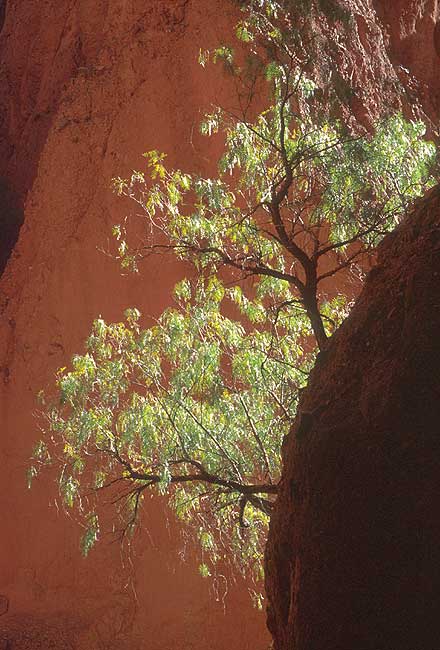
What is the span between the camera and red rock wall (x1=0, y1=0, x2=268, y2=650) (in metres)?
10.1

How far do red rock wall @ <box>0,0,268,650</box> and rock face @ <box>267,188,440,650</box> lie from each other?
5409 mm

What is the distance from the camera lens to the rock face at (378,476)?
3721 mm

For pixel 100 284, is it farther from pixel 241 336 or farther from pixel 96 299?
pixel 241 336

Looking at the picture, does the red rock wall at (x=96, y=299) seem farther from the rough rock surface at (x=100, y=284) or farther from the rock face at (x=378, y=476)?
the rock face at (x=378, y=476)

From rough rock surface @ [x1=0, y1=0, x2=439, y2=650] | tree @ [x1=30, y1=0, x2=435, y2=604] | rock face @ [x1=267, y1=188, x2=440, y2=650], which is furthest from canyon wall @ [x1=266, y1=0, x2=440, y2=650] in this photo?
rough rock surface @ [x1=0, y1=0, x2=439, y2=650]

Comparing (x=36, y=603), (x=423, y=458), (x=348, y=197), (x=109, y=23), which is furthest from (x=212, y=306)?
(x=109, y=23)

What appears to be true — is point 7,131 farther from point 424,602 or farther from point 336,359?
point 424,602

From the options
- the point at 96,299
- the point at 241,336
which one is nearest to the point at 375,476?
the point at 241,336

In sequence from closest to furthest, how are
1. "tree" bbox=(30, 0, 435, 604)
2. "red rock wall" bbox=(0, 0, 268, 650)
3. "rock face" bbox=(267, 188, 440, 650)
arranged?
"rock face" bbox=(267, 188, 440, 650)
"tree" bbox=(30, 0, 435, 604)
"red rock wall" bbox=(0, 0, 268, 650)

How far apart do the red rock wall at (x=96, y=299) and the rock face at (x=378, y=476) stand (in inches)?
213

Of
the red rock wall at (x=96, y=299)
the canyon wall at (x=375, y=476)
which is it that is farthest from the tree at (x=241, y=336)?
the red rock wall at (x=96, y=299)

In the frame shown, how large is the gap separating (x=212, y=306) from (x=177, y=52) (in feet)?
19.0

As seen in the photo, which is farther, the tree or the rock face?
the tree

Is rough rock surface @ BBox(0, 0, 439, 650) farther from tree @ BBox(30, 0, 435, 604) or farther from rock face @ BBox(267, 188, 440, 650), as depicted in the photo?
rock face @ BBox(267, 188, 440, 650)
